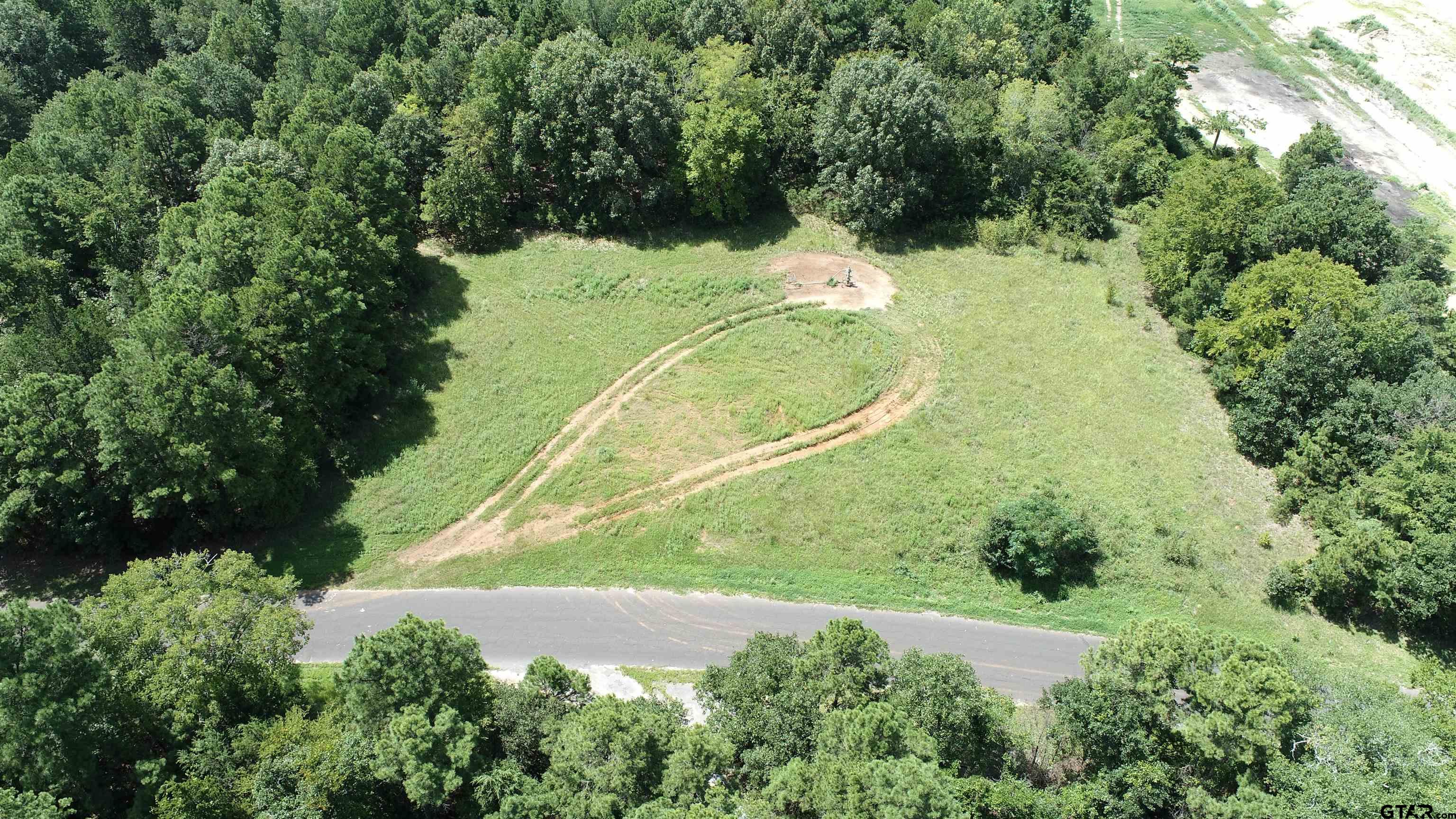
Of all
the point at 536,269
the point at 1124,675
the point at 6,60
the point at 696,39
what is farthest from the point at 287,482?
the point at 6,60

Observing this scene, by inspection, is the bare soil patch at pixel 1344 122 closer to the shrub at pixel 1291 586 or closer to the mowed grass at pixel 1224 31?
the mowed grass at pixel 1224 31

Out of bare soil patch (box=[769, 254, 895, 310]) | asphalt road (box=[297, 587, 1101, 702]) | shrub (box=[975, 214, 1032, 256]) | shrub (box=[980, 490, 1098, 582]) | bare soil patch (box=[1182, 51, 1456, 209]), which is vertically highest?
bare soil patch (box=[1182, 51, 1456, 209])

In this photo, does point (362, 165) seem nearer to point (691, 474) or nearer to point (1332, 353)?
point (691, 474)

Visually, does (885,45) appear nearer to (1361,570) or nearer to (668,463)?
(668,463)

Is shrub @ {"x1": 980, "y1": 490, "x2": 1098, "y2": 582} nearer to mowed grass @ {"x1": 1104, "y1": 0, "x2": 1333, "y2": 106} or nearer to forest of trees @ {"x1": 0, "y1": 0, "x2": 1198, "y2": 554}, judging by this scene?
forest of trees @ {"x1": 0, "y1": 0, "x2": 1198, "y2": 554}

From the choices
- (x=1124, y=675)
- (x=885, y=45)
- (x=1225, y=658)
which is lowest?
(x=1124, y=675)

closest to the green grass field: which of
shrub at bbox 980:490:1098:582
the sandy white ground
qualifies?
shrub at bbox 980:490:1098:582
